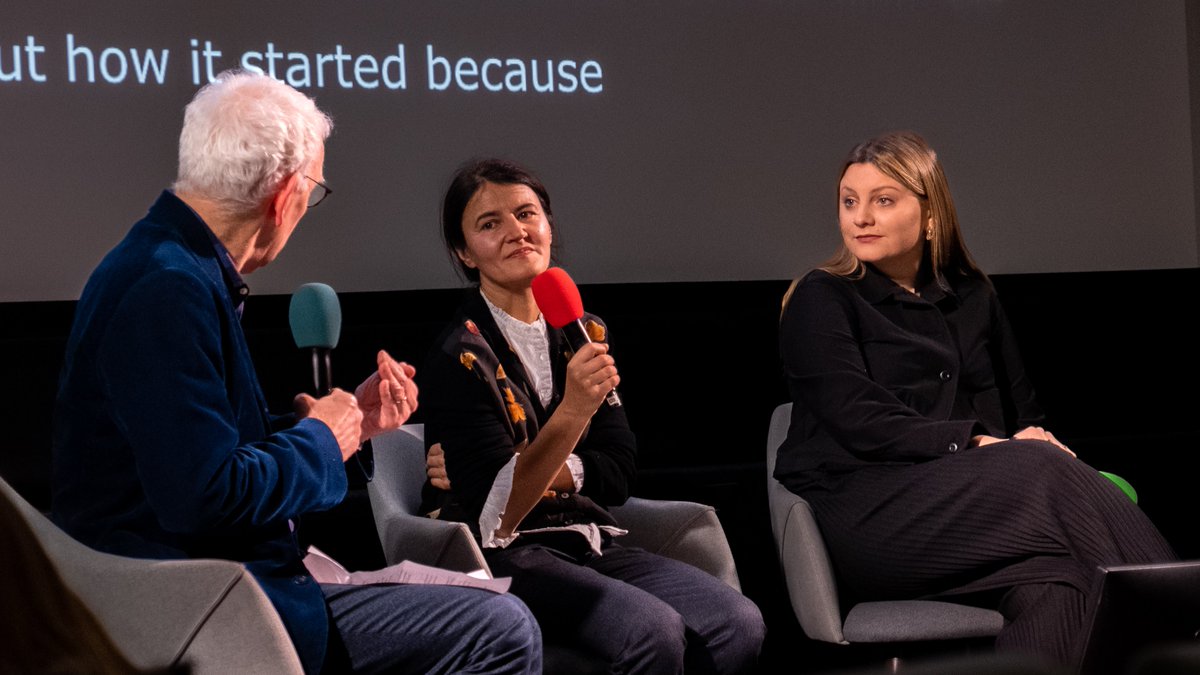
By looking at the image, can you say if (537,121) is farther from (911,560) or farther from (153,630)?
(153,630)

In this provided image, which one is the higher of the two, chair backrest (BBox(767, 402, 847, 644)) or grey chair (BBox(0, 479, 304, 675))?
grey chair (BBox(0, 479, 304, 675))

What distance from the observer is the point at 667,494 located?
13.9 feet

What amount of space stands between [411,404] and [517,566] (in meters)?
0.53

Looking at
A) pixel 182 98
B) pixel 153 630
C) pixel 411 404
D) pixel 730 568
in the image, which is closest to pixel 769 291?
pixel 730 568

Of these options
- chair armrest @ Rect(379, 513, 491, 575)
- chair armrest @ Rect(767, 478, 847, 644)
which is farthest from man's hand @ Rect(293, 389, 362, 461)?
chair armrest @ Rect(767, 478, 847, 644)

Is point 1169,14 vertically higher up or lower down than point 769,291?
higher up

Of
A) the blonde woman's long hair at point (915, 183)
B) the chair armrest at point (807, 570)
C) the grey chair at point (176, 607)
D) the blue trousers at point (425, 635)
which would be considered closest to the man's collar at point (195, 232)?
the grey chair at point (176, 607)

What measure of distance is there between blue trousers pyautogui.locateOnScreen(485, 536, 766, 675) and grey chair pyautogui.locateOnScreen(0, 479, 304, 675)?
0.78 meters

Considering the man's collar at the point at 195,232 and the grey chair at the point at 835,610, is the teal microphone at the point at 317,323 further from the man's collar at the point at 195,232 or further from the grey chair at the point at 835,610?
the grey chair at the point at 835,610

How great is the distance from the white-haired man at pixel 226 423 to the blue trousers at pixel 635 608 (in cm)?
33

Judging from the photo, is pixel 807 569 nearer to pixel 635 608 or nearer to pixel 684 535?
pixel 684 535

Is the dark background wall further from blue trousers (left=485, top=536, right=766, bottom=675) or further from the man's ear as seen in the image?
the man's ear

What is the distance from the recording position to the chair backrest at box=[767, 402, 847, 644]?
2805 mm

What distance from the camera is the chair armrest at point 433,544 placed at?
252 cm
